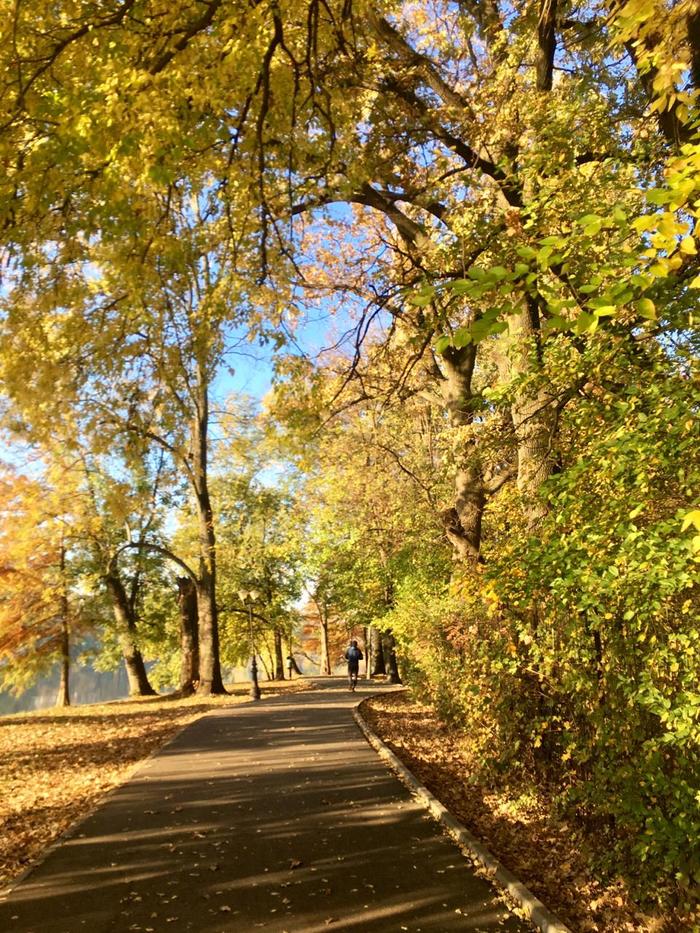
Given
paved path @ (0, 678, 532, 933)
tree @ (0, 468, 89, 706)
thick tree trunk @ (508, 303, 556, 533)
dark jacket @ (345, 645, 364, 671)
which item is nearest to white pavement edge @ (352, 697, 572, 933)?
paved path @ (0, 678, 532, 933)

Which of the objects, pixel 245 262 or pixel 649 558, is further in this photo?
pixel 245 262

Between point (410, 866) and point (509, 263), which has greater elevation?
point (509, 263)

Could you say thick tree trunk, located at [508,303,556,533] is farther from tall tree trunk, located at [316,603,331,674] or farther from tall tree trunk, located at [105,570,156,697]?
tall tree trunk, located at [316,603,331,674]

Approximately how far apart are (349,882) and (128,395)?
5157mm

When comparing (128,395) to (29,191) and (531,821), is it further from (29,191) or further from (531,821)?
(531,821)

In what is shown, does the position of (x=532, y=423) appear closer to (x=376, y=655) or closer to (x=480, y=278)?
(x=480, y=278)

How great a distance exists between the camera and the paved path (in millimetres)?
4871

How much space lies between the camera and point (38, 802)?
8828 mm

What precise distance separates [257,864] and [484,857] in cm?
195

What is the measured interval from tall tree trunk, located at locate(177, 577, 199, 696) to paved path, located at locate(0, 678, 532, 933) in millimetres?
15979

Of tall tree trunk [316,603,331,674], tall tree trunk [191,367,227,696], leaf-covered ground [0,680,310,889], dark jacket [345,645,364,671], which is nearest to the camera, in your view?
leaf-covered ground [0,680,310,889]

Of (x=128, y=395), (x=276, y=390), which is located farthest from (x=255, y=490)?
(x=128, y=395)

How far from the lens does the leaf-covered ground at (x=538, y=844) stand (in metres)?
4.75

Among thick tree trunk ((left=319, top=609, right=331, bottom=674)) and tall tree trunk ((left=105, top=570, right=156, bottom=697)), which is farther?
thick tree trunk ((left=319, top=609, right=331, bottom=674))
